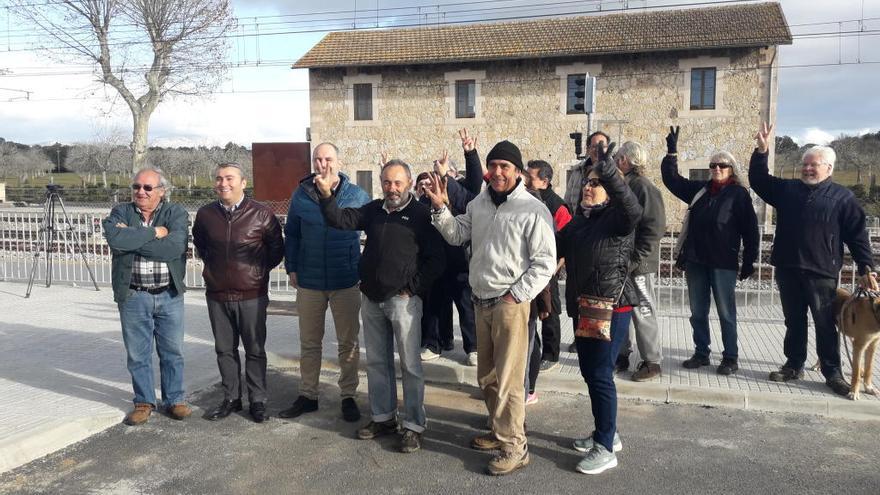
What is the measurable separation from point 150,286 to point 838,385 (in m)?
5.26

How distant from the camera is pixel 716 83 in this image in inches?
823

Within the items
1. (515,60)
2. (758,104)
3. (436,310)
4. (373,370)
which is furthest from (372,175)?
(373,370)

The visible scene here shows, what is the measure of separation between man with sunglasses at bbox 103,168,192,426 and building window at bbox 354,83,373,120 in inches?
775

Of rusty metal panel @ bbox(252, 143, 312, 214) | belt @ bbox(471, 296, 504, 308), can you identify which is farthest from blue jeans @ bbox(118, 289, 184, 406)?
rusty metal panel @ bbox(252, 143, 312, 214)

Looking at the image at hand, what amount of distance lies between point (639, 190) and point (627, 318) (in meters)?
1.24

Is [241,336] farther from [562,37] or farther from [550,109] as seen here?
[562,37]

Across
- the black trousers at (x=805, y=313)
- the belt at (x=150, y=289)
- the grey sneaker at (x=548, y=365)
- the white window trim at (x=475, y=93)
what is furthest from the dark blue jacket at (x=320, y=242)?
the white window trim at (x=475, y=93)

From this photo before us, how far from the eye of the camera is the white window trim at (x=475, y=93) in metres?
22.9

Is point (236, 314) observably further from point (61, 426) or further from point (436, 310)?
point (436, 310)

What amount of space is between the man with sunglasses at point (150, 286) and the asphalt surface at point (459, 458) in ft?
0.78

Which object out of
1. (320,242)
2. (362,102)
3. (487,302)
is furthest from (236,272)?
(362,102)

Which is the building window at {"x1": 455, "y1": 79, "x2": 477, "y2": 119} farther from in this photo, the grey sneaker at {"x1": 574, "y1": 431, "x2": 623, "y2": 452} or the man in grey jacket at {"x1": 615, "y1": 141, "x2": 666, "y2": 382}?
the grey sneaker at {"x1": 574, "y1": 431, "x2": 623, "y2": 452}

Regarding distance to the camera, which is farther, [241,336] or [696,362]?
[696,362]

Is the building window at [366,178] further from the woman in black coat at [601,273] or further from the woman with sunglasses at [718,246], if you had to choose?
the woman in black coat at [601,273]
